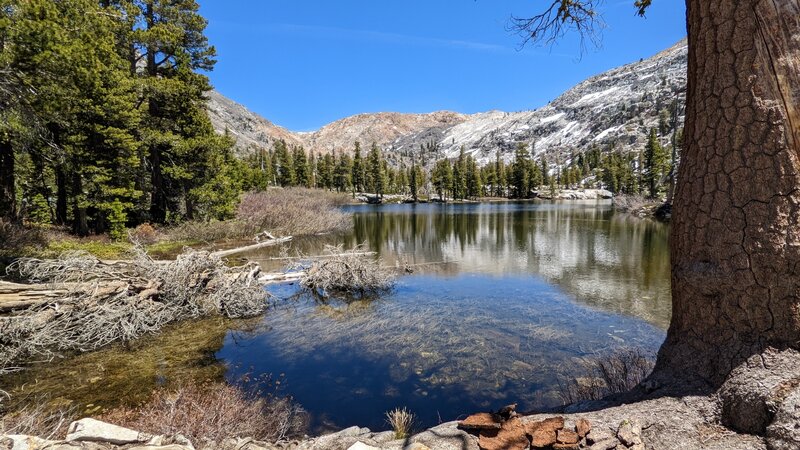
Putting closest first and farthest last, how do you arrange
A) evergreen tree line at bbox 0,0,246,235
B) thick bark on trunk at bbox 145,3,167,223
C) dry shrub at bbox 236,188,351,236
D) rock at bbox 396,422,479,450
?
1. rock at bbox 396,422,479,450
2. evergreen tree line at bbox 0,0,246,235
3. thick bark on trunk at bbox 145,3,167,223
4. dry shrub at bbox 236,188,351,236

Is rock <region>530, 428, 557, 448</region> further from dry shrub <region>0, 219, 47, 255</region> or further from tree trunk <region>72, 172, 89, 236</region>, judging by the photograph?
tree trunk <region>72, 172, 89, 236</region>

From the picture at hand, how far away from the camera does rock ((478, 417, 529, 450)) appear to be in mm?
2873

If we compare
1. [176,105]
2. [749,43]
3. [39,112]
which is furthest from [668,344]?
[176,105]

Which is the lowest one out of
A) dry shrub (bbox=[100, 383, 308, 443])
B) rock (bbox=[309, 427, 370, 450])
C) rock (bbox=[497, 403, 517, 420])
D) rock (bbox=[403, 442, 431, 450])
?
dry shrub (bbox=[100, 383, 308, 443])

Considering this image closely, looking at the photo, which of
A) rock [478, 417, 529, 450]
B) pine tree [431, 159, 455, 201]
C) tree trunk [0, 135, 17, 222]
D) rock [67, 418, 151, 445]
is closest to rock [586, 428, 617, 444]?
rock [478, 417, 529, 450]

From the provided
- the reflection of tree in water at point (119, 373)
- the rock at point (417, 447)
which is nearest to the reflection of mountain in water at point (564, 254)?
the rock at point (417, 447)

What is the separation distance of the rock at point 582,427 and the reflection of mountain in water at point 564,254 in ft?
25.4

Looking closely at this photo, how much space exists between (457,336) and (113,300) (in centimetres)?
787

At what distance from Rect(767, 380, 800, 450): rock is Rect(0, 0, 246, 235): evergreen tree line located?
45.4 ft

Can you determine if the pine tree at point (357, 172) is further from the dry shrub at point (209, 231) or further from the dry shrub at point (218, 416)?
the dry shrub at point (218, 416)

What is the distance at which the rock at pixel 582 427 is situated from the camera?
9.45 feet

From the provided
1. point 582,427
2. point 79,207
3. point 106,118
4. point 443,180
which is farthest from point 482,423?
point 443,180

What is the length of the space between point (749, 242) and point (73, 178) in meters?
22.6

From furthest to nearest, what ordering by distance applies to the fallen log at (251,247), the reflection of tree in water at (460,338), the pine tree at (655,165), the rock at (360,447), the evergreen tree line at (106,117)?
the pine tree at (655,165), the fallen log at (251,247), the evergreen tree line at (106,117), the reflection of tree in water at (460,338), the rock at (360,447)
